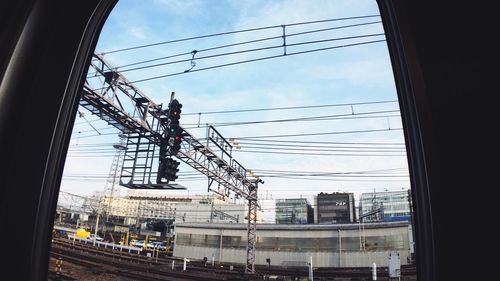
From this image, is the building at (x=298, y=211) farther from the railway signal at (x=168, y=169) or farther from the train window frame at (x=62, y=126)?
the train window frame at (x=62, y=126)

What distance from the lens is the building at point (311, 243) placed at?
26.1 m

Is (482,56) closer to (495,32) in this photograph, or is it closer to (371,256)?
(495,32)

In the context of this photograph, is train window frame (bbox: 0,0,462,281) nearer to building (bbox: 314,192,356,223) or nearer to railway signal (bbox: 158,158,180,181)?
railway signal (bbox: 158,158,180,181)

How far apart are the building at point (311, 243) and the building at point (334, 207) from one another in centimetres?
3792

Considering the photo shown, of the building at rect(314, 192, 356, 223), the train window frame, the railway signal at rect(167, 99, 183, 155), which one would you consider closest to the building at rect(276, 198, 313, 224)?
the building at rect(314, 192, 356, 223)

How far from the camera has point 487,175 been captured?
1294 millimetres

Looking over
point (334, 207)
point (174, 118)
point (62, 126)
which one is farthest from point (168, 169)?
point (334, 207)

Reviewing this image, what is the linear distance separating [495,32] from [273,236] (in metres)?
29.6

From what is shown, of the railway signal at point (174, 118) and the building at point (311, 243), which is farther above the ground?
the railway signal at point (174, 118)

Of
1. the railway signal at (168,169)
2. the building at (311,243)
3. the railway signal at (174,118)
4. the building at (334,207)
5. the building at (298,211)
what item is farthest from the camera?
the building at (298,211)

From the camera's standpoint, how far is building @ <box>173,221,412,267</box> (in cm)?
2608

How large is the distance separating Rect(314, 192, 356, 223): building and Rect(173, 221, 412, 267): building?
37.9 meters

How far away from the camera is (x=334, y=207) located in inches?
2655

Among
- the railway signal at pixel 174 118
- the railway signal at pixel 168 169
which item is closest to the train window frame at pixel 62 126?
the railway signal at pixel 174 118
